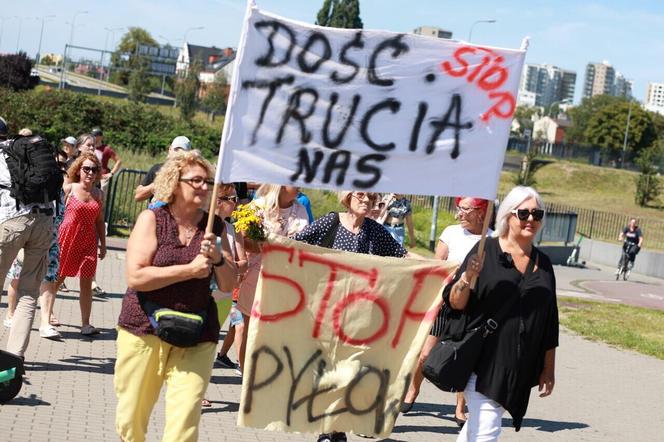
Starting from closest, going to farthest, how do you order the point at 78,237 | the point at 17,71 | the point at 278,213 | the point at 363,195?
1. the point at 363,195
2. the point at 278,213
3. the point at 78,237
4. the point at 17,71

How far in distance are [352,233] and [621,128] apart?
4210 inches

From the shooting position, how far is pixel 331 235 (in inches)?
267

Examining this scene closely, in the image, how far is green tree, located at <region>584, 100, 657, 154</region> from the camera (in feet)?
356

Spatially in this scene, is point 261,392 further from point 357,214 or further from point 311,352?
point 357,214

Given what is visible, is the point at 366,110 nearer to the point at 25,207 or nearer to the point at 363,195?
the point at 363,195

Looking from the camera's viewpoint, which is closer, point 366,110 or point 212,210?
point 212,210

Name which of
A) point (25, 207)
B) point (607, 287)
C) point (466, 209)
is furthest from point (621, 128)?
point (25, 207)

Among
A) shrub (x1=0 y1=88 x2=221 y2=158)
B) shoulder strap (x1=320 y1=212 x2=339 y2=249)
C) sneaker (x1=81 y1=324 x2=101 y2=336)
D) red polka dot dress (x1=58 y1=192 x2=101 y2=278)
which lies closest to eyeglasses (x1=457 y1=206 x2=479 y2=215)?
shoulder strap (x1=320 y1=212 x2=339 y2=249)

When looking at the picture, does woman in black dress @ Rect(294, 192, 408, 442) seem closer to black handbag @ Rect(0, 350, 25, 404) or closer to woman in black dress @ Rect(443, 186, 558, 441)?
woman in black dress @ Rect(443, 186, 558, 441)

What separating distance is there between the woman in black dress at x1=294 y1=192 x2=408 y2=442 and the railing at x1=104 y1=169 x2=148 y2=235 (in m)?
13.7

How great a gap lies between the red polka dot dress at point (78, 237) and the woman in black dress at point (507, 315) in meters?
5.24

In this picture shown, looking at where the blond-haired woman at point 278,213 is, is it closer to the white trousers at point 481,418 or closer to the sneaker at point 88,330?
the sneaker at point 88,330

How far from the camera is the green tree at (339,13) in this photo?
363 feet

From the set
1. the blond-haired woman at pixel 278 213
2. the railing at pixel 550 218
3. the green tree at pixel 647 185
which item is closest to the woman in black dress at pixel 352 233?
the blond-haired woman at pixel 278 213
